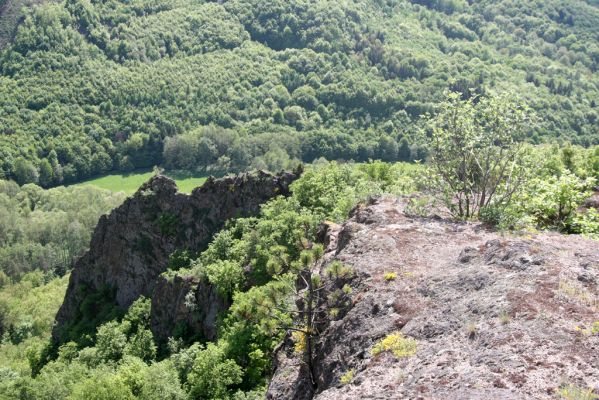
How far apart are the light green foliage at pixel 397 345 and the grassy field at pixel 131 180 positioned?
133958 mm

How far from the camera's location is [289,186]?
48.0 m

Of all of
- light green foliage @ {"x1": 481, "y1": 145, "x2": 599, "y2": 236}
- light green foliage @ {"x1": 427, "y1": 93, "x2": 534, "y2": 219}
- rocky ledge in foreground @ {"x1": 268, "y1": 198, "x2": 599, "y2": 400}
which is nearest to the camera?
rocky ledge in foreground @ {"x1": 268, "y1": 198, "x2": 599, "y2": 400}

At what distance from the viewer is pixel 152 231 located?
55.9 m

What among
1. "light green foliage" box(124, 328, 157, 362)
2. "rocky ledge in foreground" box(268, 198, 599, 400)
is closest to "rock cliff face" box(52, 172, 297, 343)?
"light green foliage" box(124, 328, 157, 362)

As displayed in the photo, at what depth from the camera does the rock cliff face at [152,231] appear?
51.7 m

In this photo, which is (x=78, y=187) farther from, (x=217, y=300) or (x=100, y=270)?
(x=217, y=300)

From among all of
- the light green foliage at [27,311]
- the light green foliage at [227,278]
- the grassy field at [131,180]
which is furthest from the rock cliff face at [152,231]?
the grassy field at [131,180]

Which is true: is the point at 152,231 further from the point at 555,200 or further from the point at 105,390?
the point at 555,200

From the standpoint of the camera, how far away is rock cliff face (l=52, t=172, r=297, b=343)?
51.7m

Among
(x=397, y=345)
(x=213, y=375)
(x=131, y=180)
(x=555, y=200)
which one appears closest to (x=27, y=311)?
(x=131, y=180)

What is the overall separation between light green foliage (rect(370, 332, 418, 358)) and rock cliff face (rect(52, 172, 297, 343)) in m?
29.1

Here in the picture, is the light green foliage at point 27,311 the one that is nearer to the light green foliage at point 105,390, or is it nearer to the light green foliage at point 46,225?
the light green foliage at point 46,225

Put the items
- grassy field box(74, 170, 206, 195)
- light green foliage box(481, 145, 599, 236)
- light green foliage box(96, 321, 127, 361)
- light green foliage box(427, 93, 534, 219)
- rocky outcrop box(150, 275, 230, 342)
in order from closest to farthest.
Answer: light green foliage box(481, 145, 599, 236) → light green foliage box(427, 93, 534, 219) → rocky outcrop box(150, 275, 230, 342) → light green foliage box(96, 321, 127, 361) → grassy field box(74, 170, 206, 195)

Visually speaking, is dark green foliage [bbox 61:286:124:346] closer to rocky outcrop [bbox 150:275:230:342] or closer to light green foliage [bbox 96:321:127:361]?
light green foliage [bbox 96:321:127:361]
